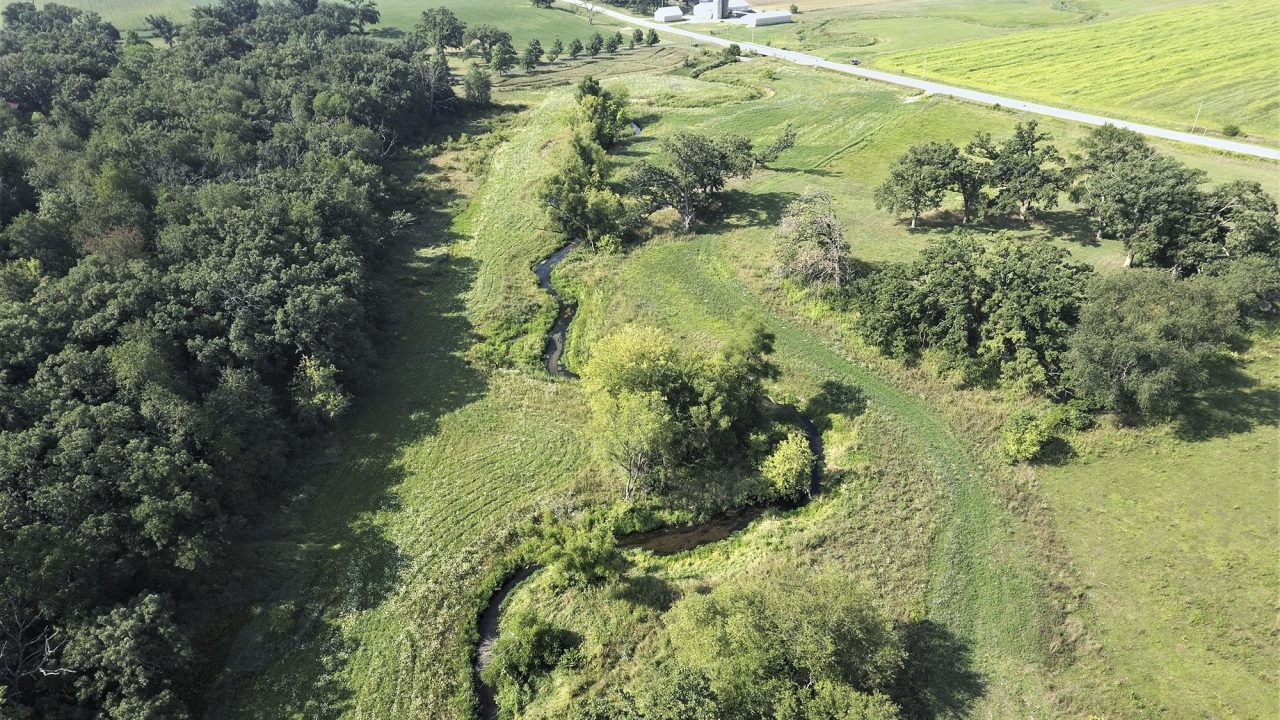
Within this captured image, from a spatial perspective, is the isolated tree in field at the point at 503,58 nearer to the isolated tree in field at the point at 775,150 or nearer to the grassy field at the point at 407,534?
the isolated tree in field at the point at 775,150

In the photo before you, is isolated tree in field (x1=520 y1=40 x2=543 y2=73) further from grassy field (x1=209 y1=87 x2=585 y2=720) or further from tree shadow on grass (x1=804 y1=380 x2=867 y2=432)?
tree shadow on grass (x1=804 y1=380 x2=867 y2=432)

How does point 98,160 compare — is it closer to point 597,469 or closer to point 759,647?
point 597,469

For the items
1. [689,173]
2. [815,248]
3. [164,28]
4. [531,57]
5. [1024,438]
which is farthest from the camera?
[531,57]

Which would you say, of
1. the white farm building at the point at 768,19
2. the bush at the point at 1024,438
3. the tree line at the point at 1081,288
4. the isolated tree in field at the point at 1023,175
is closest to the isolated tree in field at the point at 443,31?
the white farm building at the point at 768,19

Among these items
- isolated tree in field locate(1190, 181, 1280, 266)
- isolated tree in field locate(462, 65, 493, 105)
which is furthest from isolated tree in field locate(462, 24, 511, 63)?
isolated tree in field locate(1190, 181, 1280, 266)

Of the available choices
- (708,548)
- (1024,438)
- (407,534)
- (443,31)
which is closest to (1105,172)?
(1024,438)

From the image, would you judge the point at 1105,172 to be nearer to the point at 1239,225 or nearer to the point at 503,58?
the point at 1239,225

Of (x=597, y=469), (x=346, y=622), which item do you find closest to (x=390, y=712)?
(x=346, y=622)
